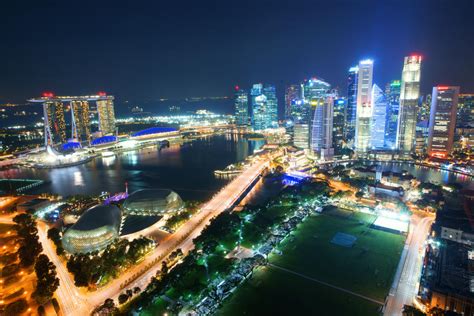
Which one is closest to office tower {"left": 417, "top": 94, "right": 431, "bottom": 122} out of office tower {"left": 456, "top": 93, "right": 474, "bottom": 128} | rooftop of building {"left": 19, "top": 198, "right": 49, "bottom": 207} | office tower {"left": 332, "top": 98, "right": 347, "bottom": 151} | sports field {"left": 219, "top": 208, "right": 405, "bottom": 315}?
office tower {"left": 456, "top": 93, "right": 474, "bottom": 128}

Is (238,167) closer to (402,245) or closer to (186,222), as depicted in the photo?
(186,222)

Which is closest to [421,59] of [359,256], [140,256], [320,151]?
[320,151]

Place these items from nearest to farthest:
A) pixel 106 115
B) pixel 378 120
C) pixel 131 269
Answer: pixel 131 269 < pixel 378 120 < pixel 106 115

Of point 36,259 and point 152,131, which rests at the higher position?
point 152,131

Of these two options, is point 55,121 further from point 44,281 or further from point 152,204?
point 44,281

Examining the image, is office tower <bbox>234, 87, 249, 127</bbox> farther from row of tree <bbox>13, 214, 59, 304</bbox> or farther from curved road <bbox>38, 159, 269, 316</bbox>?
row of tree <bbox>13, 214, 59, 304</bbox>

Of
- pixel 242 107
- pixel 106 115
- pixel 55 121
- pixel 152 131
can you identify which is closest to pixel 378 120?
pixel 242 107
